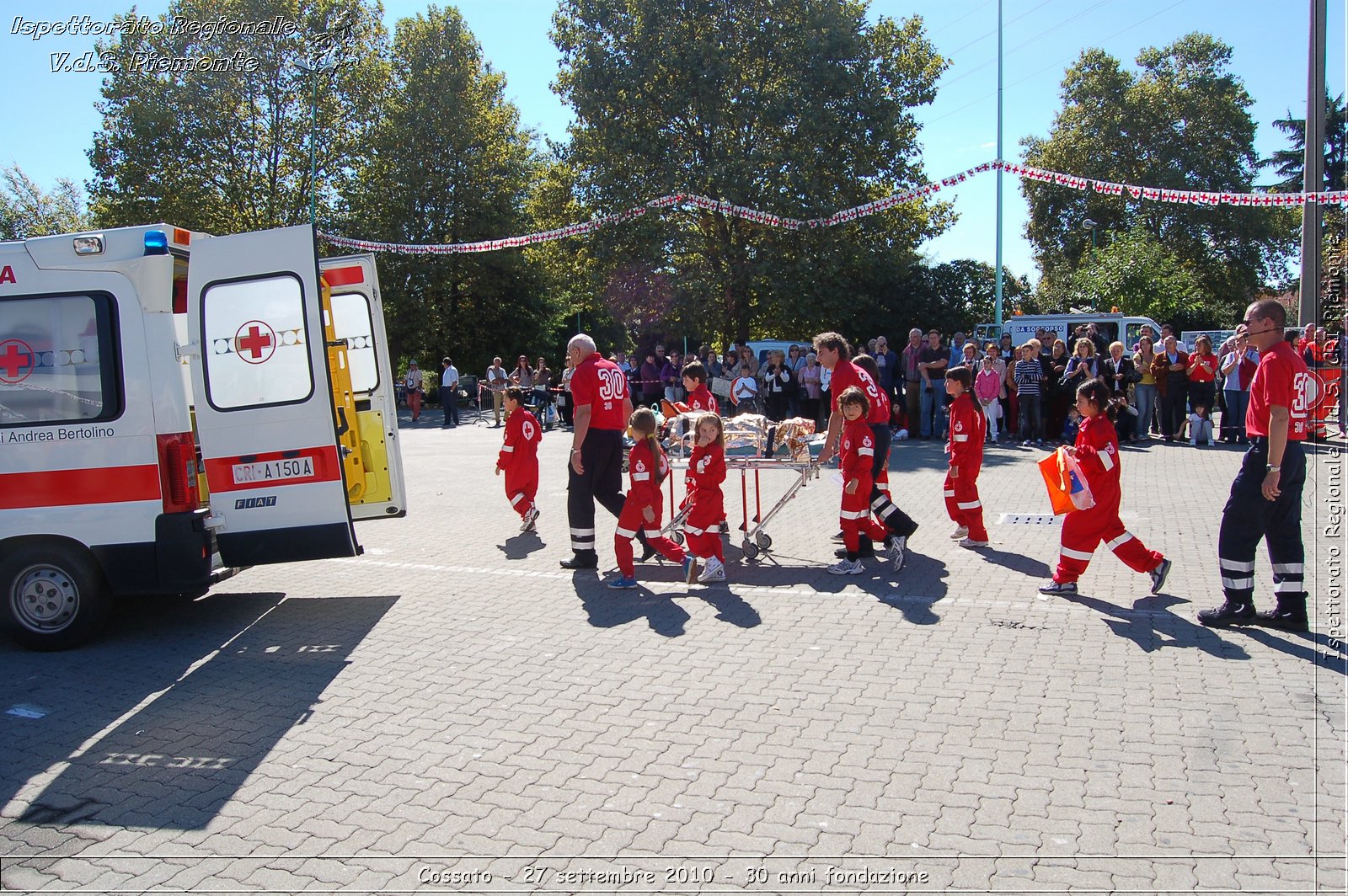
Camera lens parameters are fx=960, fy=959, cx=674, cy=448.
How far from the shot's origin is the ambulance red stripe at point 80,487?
6.25 metres

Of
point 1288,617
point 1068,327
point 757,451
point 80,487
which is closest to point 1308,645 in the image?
point 1288,617

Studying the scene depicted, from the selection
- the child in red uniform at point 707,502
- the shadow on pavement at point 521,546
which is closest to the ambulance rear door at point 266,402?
the shadow on pavement at point 521,546

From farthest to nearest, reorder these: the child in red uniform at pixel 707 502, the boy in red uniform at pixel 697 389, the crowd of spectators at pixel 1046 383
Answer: the crowd of spectators at pixel 1046 383
the boy in red uniform at pixel 697 389
the child in red uniform at pixel 707 502

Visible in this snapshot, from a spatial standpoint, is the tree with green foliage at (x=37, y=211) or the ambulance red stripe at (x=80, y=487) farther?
the tree with green foliage at (x=37, y=211)

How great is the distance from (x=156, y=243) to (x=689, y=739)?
4.75 metres

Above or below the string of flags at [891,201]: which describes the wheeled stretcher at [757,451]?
below

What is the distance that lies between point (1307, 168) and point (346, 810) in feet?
60.6

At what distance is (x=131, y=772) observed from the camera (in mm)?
→ 4512

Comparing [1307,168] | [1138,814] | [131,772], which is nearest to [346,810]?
[131,772]

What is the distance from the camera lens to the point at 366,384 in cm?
848

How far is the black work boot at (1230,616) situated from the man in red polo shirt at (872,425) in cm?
237

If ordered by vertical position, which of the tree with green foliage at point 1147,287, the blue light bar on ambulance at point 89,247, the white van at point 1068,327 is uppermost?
the tree with green foliage at point 1147,287

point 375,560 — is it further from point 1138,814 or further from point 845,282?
point 845,282

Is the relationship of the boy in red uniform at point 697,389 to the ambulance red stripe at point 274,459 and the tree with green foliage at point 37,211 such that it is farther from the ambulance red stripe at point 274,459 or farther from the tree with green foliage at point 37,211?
the tree with green foliage at point 37,211
